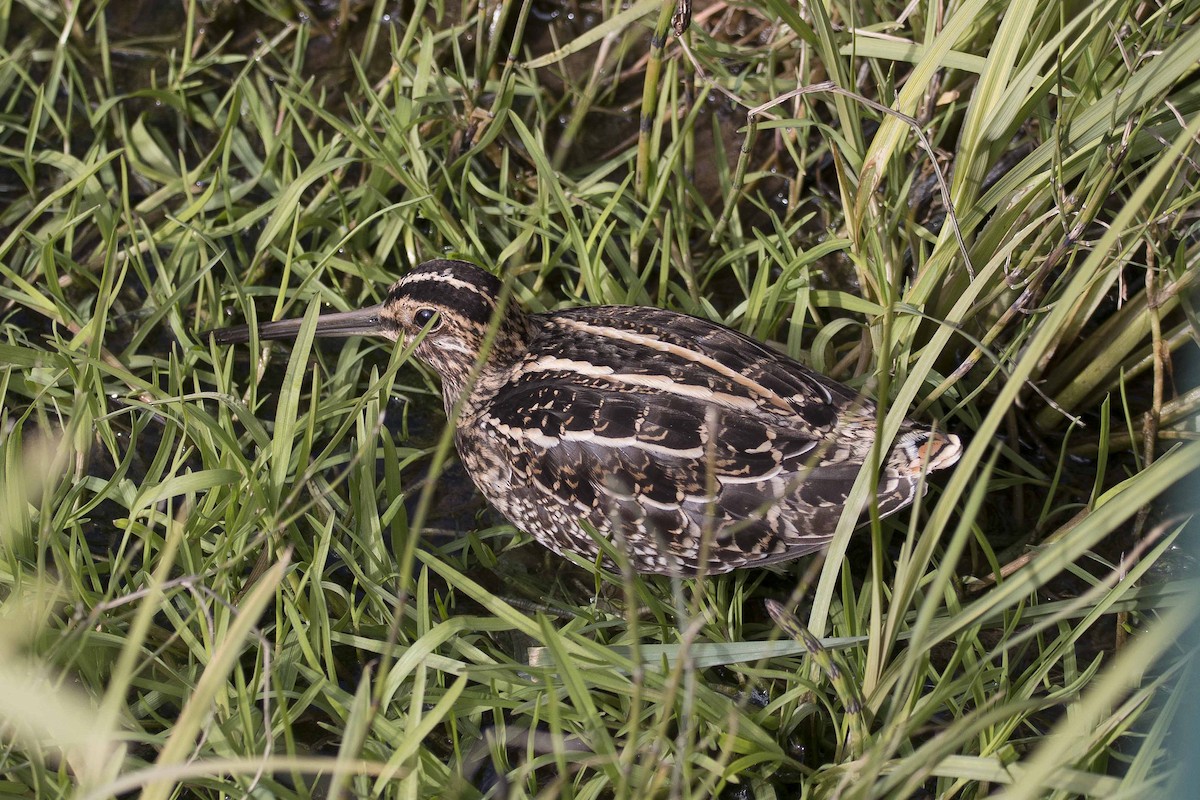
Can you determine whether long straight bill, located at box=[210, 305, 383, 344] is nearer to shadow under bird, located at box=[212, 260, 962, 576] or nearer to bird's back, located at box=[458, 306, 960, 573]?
shadow under bird, located at box=[212, 260, 962, 576]

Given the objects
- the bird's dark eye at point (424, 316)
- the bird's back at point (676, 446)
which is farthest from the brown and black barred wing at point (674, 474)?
the bird's dark eye at point (424, 316)

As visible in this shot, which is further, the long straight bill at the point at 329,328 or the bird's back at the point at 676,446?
the long straight bill at the point at 329,328

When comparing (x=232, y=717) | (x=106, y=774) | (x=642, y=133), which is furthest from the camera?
(x=642, y=133)

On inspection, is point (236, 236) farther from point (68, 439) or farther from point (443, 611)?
point (443, 611)

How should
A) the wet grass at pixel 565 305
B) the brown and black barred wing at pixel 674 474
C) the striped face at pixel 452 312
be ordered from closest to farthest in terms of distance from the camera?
the wet grass at pixel 565 305
the brown and black barred wing at pixel 674 474
the striped face at pixel 452 312

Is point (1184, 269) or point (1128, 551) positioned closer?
point (1184, 269)

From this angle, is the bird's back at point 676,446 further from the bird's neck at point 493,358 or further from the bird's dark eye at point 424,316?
the bird's dark eye at point 424,316

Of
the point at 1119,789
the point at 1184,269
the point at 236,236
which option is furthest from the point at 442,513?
the point at 1184,269
